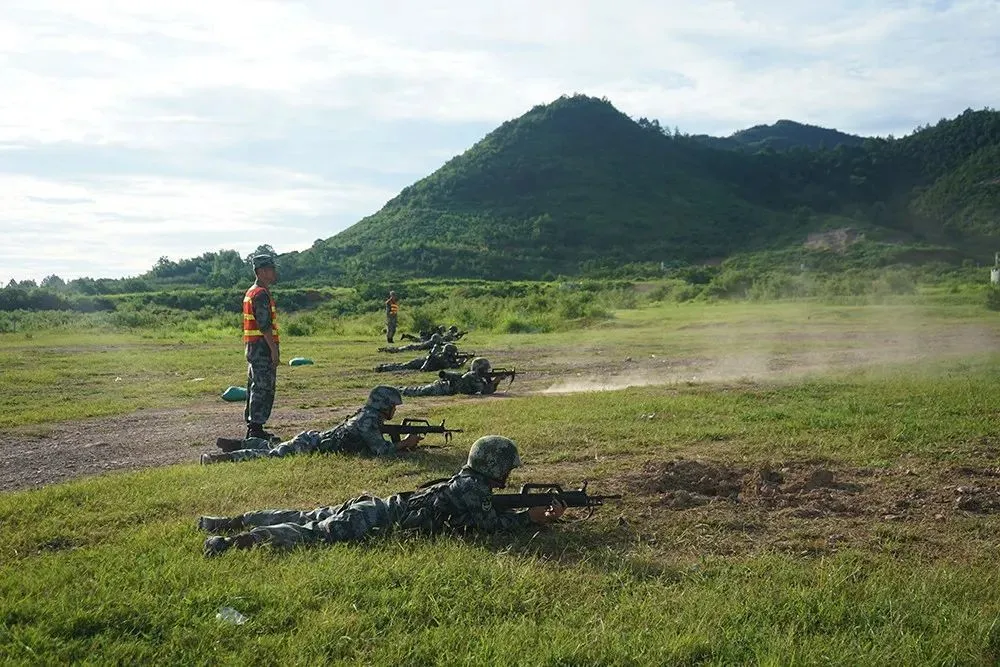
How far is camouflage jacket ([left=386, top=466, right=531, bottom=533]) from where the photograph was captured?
266 inches

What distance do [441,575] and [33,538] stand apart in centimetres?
352

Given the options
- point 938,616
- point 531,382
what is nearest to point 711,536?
point 938,616

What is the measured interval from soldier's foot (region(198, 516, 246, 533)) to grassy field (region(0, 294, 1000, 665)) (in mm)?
246

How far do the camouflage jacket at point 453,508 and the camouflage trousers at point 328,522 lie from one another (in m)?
0.10

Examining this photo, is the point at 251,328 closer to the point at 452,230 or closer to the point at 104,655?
the point at 104,655

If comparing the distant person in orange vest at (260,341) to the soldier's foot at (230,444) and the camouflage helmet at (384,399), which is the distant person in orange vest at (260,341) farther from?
the camouflage helmet at (384,399)

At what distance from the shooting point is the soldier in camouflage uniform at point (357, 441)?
996 centimetres

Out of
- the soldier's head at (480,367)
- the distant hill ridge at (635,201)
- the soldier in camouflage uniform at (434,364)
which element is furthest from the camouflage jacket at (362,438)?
the distant hill ridge at (635,201)

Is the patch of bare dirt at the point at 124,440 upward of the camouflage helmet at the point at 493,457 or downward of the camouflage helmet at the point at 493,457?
downward

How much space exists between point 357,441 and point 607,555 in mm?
4490

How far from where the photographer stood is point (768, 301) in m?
46.5

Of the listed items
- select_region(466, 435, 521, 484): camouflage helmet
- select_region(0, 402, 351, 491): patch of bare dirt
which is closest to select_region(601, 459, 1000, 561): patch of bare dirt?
select_region(466, 435, 521, 484): camouflage helmet

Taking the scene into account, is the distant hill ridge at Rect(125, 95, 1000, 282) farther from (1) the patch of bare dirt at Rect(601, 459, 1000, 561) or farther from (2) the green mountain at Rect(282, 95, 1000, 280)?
(1) the patch of bare dirt at Rect(601, 459, 1000, 561)

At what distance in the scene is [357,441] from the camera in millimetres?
10039
